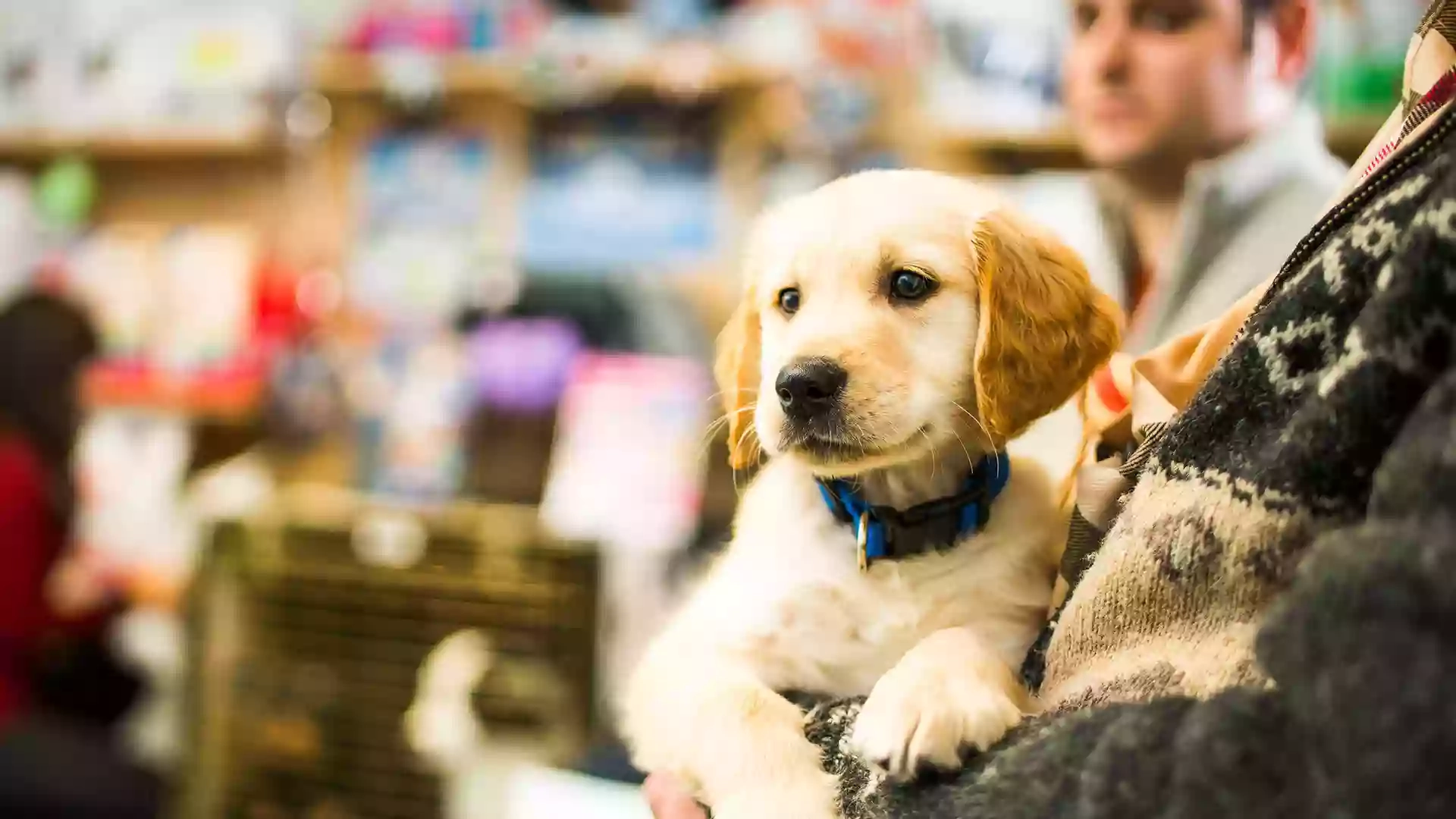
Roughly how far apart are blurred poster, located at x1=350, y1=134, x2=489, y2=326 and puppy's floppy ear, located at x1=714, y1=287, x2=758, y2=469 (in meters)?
1.89

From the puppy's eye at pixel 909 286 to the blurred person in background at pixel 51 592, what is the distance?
227 centimetres

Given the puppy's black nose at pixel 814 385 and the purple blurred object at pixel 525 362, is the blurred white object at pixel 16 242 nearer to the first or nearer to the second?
the purple blurred object at pixel 525 362

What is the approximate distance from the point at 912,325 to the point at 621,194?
1924 millimetres

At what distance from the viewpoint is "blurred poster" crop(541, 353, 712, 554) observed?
2.33 m

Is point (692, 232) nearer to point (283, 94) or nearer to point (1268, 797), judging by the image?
point (283, 94)

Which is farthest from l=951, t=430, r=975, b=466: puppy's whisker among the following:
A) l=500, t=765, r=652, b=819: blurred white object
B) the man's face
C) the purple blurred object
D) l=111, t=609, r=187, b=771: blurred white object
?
l=111, t=609, r=187, b=771: blurred white object

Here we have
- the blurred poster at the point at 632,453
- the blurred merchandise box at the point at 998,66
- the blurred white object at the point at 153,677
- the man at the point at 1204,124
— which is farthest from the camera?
the blurred white object at the point at 153,677

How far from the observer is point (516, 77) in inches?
104

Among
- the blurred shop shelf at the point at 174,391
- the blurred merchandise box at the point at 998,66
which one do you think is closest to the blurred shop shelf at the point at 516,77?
the blurred merchandise box at the point at 998,66

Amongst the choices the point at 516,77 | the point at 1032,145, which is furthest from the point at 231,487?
the point at 1032,145

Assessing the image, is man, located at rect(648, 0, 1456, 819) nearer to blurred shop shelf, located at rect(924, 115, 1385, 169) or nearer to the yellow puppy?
the yellow puppy

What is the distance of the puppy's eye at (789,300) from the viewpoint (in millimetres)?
985

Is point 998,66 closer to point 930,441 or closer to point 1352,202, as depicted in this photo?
point 930,441

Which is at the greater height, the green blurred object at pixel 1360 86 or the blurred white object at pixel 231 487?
the green blurred object at pixel 1360 86
